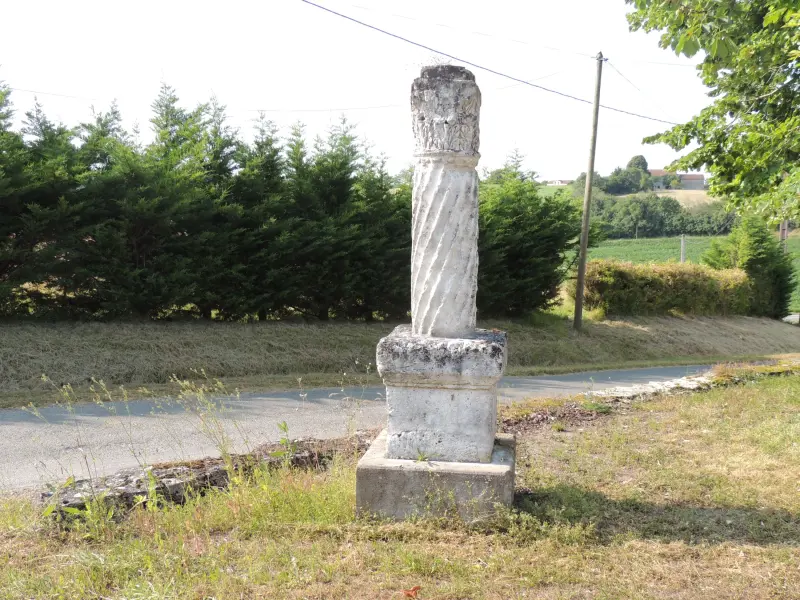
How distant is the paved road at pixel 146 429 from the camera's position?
5.88 metres

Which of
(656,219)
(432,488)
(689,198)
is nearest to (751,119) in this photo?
(432,488)

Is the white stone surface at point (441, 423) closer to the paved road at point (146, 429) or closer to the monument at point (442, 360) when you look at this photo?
the monument at point (442, 360)

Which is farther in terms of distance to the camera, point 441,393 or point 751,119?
point 751,119

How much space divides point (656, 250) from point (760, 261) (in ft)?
55.3

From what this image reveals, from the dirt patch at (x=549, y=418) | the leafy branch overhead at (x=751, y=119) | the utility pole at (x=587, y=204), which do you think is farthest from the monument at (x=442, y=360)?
the utility pole at (x=587, y=204)

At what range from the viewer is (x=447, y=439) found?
4.17m

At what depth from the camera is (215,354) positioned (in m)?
11.1

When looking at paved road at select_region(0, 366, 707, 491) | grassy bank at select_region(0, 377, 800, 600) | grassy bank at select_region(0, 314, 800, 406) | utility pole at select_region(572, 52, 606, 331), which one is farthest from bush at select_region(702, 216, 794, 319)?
grassy bank at select_region(0, 377, 800, 600)

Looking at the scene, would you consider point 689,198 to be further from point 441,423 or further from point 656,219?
point 441,423

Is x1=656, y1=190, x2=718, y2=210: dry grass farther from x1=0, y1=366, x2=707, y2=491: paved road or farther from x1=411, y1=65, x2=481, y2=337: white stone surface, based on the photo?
x1=411, y1=65, x2=481, y2=337: white stone surface

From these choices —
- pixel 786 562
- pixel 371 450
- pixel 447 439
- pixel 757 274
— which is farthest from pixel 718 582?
pixel 757 274

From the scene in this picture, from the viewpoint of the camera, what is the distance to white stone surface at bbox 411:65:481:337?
13.6 feet

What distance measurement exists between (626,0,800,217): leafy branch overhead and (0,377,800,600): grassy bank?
4.97 m

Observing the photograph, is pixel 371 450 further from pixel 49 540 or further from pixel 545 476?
pixel 49 540
